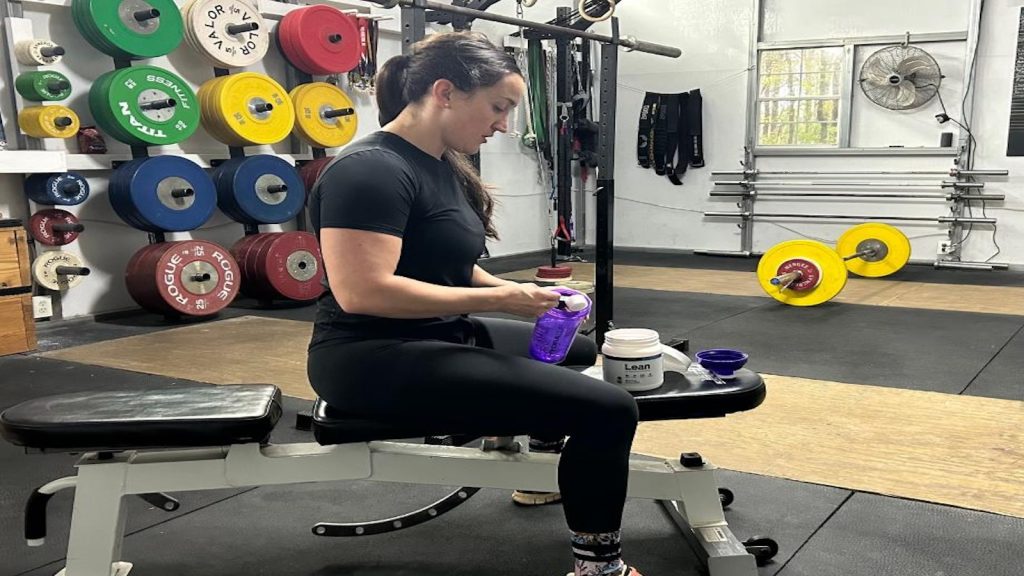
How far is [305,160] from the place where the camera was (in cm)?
529

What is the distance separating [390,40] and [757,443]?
15.3ft

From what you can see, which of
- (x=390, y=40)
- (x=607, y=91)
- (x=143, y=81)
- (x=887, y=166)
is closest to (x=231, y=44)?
(x=143, y=81)

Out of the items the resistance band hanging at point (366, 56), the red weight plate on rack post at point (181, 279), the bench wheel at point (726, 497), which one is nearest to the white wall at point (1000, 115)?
the resistance band hanging at point (366, 56)

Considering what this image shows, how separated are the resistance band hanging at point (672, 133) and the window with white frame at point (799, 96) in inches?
20.9

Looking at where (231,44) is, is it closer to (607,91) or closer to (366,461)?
(607,91)

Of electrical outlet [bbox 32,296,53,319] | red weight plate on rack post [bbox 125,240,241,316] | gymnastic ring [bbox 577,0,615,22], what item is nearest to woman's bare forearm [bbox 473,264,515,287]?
gymnastic ring [bbox 577,0,615,22]

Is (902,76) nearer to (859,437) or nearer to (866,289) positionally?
(866,289)

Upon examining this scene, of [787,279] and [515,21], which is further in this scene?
[787,279]

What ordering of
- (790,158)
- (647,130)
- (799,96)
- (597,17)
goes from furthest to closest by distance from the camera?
(647,130) → (790,158) → (799,96) → (597,17)

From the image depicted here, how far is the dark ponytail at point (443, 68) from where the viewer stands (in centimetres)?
147

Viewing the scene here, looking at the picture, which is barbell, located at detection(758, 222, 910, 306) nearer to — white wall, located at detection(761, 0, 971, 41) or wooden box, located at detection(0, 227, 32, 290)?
white wall, located at detection(761, 0, 971, 41)

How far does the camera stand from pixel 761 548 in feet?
5.33

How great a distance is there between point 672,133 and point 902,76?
1.85m

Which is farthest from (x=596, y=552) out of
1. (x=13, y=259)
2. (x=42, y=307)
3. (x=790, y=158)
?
(x=790, y=158)
